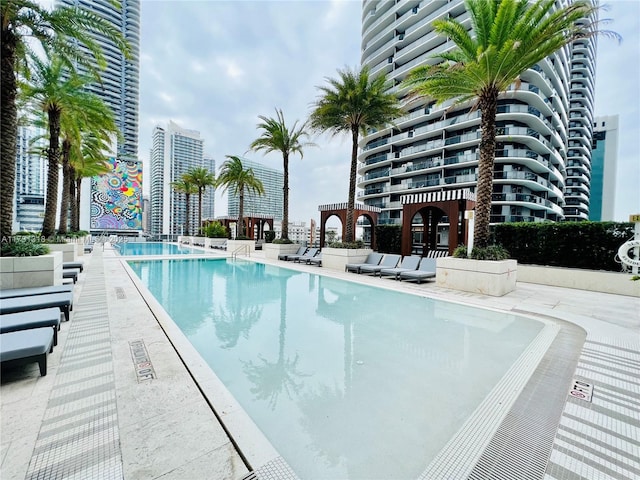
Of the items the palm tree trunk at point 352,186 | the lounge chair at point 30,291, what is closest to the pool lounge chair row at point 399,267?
the palm tree trunk at point 352,186

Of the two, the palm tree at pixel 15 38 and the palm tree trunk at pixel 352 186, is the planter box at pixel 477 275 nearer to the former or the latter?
the palm tree trunk at pixel 352 186

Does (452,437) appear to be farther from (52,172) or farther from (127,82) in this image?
(127,82)

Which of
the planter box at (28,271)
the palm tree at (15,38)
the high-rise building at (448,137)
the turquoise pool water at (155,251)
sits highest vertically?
the high-rise building at (448,137)

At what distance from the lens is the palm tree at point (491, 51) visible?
27.8 ft

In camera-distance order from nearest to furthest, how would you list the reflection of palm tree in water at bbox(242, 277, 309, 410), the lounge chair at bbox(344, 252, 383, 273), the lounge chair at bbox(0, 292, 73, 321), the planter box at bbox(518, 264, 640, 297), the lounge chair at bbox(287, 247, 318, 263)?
the reflection of palm tree in water at bbox(242, 277, 309, 410) < the lounge chair at bbox(0, 292, 73, 321) < the planter box at bbox(518, 264, 640, 297) < the lounge chair at bbox(344, 252, 383, 273) < the lounge chair at bbox(287, 247, 318, 263)

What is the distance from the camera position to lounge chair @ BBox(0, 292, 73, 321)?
4398 millimetres

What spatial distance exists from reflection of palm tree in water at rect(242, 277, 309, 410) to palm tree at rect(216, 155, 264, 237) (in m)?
22.5

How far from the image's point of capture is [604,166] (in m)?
86.1

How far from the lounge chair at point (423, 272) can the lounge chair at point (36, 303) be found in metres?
9.99

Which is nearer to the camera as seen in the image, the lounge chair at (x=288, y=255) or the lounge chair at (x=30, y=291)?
the lounge chair at (x=30, y=291)

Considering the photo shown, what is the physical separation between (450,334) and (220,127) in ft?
116

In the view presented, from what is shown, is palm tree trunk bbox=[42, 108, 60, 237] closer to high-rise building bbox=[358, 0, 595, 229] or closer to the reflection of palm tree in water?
the reflection of palm tree in water

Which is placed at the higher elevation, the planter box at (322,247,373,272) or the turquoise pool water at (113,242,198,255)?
the planter box at (322,247,373,272)

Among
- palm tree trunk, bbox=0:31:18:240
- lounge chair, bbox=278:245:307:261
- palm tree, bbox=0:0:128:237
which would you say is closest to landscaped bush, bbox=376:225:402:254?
lounge chair, bbox=278:245:307:261
